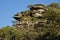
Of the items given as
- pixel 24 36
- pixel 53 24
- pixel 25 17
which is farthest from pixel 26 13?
pixel 53 24

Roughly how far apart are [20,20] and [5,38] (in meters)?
19.2

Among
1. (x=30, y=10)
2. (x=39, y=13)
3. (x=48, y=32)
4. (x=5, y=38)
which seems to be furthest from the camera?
(x=30, y=10)

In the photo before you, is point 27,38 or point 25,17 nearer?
point 27,38

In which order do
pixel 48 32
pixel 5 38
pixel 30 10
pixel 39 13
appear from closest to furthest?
1. pixel 48 32
2. pixel 5 38
3. pixel 39 13
4. pixel 30 10

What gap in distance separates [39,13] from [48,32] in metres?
22.1

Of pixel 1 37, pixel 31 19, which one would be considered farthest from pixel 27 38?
pixel 31 19

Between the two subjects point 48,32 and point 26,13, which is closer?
point 48,32

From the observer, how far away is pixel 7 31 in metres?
39.7

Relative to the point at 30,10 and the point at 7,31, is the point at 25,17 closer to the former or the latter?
the point at 30,10

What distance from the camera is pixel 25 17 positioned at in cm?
5966

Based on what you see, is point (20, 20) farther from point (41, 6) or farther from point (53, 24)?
point (53, 24)

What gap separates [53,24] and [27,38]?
5.35 m

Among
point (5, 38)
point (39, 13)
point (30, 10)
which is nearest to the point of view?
point (5, 38)

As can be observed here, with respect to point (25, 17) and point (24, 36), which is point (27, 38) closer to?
point (24, 36)
